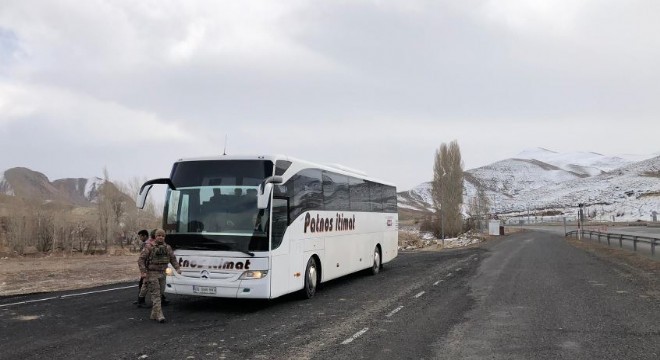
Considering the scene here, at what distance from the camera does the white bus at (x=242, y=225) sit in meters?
9.85

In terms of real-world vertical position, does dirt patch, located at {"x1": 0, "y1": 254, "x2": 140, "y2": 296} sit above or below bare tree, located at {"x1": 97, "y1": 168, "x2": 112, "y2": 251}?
below

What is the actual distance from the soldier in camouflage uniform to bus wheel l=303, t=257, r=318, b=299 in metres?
3.19

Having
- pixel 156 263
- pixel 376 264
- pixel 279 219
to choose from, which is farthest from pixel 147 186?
pixel 376 264

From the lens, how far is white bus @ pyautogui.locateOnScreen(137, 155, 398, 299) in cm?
985

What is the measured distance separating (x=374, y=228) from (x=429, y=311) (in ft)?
24.0

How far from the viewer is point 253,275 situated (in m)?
9.82

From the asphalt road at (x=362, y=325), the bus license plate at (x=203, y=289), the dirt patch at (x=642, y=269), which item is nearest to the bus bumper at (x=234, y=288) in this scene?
the bus license plate at (x=203, y=289)

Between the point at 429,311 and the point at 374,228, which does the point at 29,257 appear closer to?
the point at 374,228

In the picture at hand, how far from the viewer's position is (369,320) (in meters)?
9.17

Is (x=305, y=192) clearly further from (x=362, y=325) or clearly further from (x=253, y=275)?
(x=362, y=325)

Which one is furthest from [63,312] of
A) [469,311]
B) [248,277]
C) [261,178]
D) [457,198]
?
[457,198]

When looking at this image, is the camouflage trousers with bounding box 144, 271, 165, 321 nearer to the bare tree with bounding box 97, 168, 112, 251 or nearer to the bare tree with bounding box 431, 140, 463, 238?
the bare tree with bounding box 97, 168, 112, 251

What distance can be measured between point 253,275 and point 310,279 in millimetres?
2469

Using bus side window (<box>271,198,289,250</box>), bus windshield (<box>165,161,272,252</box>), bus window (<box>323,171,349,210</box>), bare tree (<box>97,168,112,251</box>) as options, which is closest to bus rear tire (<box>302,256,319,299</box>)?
bus window (<box>323,171,349,210</box>)
